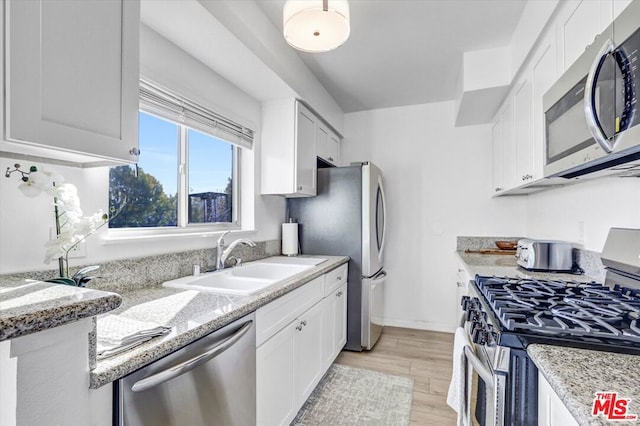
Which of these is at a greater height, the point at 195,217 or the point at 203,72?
the point at 203,72

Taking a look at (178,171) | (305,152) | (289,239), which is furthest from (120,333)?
(305,152)

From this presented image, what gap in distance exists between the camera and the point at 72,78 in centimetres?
93

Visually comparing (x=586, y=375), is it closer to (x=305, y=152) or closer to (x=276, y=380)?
(x=276, y=380)

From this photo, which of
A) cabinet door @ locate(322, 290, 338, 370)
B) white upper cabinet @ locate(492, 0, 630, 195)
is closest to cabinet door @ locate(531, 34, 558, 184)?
white upper cabinet @ locate(492, 0, 630, 195)

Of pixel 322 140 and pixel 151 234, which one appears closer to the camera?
pixel 151 234

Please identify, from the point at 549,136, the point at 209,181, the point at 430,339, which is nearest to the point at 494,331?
the point at 549,136

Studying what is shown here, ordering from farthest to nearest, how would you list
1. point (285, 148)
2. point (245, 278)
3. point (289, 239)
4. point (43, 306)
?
point (289, 239), point (285, 148), point (245, 278), point (43, 306)

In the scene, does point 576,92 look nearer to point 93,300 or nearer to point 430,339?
point 93,300

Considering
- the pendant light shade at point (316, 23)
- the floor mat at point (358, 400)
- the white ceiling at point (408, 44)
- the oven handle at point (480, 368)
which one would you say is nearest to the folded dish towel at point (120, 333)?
the oven handle at point (480, 368)

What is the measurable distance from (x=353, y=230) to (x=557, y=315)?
6.55ft

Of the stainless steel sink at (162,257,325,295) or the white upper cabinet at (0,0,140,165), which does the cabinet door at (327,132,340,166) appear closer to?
the stainless steel sink at (162,257,325,295)

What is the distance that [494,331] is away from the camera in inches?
40.7

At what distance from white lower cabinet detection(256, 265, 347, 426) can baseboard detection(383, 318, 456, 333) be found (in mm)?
1280

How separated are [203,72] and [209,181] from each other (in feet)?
2.44
